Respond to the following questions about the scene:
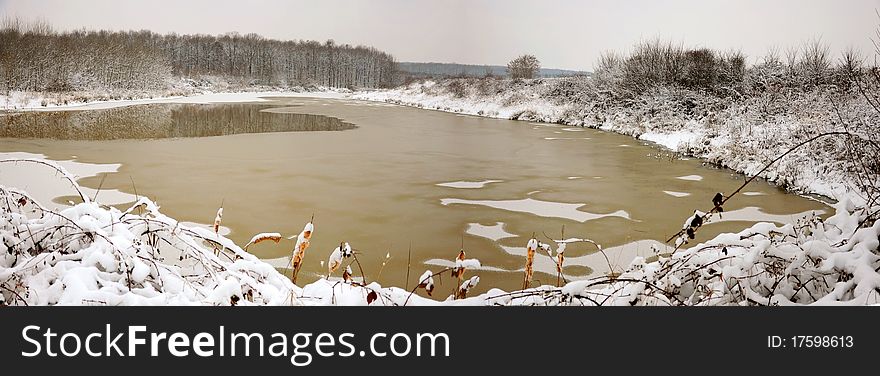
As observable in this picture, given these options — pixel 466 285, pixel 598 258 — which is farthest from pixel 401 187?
pixel 466 285

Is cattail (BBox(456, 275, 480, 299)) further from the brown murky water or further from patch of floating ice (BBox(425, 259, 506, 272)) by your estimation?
patch of floating ice (BBox(425, 259, 506, 272))

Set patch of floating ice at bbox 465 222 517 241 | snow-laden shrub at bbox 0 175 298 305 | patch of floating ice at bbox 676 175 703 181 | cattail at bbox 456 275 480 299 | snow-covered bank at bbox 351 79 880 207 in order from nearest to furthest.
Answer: snow-laden shrub at bbox 0 175 298 305 → cattail at bbox 456 275 480 299 → patch of floating ice at bbox 465 222 517 241 → snow-covered bank at bbox 351 79 880 207 → patch of floating ice at bbox 676 175 703 181

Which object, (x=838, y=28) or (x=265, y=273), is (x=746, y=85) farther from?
(x=265, y=273)

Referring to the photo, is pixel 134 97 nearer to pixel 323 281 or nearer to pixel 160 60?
pixel 160 60


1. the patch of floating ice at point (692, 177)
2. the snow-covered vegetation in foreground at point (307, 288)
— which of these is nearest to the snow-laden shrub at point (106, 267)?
the snow-covered vegetation in foreground at point (307, 288)

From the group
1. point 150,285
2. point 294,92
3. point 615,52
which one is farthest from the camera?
point 294,92

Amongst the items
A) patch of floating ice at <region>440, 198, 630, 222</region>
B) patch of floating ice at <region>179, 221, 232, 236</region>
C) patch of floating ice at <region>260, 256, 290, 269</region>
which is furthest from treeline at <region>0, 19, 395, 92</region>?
patch of floating ice at <region>260, 256, 290, 269</region>

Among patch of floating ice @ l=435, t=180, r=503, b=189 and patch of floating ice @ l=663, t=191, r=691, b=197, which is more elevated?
patch of floating ice @ l=663, t=191, r=691, b=197

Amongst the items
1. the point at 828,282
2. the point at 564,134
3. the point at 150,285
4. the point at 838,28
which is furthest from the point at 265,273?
the point at 564,134

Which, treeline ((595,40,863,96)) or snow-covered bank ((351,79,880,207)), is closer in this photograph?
snow-covered bank ((351,79,880,207))
